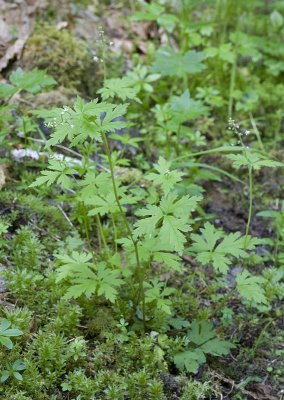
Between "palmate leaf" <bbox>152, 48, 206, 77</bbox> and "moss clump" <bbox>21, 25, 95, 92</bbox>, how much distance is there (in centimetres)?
60

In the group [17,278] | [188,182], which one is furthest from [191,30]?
[17,278]

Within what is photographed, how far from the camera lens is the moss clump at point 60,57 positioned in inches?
167

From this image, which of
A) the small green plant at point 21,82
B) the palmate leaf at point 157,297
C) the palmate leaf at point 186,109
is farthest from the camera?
the palmate leaf at point 186,109

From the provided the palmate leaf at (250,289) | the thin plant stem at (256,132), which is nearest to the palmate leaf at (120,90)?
the palmate leaf at (250,289)

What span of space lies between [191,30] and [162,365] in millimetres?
2993

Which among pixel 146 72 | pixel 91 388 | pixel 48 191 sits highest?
pixel 146 72

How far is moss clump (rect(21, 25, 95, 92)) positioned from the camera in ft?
13.9

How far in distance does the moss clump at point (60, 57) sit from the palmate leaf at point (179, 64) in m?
0.60

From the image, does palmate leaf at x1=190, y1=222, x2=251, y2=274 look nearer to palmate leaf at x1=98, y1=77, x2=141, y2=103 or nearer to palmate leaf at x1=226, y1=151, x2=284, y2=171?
palmate leaf at x1=226, y1=151, x2=284, y2=171

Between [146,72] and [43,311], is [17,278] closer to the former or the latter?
[43,311]

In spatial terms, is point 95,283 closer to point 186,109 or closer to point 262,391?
point 262,391

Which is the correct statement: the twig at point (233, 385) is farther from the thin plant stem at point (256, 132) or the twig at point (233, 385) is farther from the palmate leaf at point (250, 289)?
the thin plant stem at point (256, 132)

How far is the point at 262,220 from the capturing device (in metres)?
3.84

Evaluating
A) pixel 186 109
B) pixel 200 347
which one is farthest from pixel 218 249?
pixel 186 109
